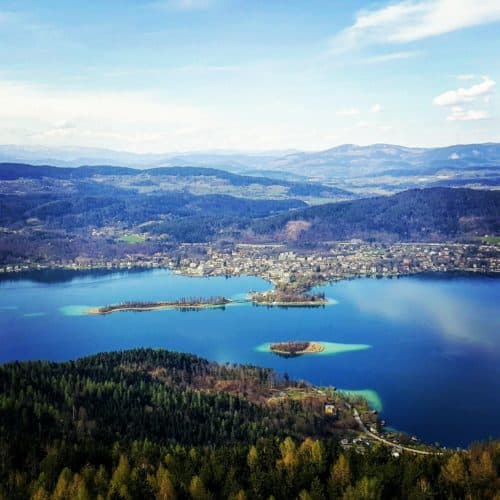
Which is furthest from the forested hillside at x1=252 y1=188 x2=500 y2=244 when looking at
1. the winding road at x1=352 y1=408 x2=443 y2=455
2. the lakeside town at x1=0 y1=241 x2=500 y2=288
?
the winding road at x1=352 y1=408 x2=443 y2=455

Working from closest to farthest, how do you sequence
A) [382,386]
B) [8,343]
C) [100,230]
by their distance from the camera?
1. [382,386]
2. [8,343]
3. [100,230]

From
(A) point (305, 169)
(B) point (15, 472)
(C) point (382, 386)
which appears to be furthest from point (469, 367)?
(A) point (305, 169)

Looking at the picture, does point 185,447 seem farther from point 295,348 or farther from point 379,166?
point 379,166

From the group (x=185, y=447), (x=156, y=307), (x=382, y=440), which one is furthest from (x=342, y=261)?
(x=185, y=447)

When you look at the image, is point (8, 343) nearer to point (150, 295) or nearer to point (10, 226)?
point (150, 295)

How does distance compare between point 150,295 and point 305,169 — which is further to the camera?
point 305,169

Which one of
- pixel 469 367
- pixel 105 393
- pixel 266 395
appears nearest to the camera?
pixel 105 393

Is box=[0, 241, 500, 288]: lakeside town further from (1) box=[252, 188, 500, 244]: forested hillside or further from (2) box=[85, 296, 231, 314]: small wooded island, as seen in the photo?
(2) box=[85, 296, 231, 314]: small wooded island
